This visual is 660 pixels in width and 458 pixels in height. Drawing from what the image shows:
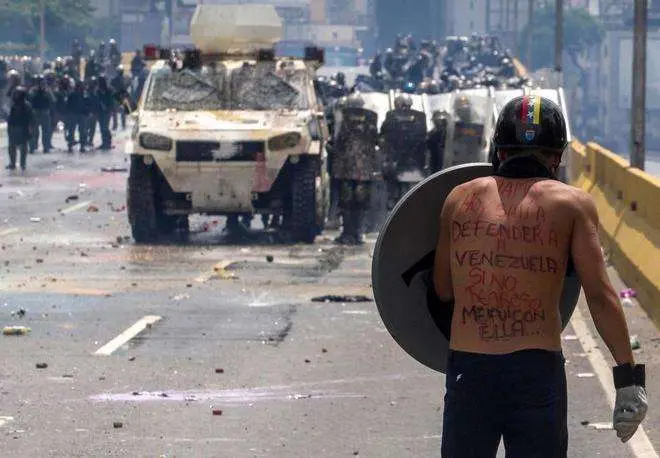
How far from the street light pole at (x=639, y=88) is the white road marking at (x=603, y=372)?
672 cm

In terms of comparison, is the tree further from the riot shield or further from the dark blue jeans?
the dark blue jeans

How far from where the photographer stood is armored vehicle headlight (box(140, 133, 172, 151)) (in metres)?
22.3

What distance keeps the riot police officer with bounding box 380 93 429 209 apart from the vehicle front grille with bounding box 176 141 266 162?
2148 mm

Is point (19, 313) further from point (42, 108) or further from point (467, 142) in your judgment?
point (42, 108)

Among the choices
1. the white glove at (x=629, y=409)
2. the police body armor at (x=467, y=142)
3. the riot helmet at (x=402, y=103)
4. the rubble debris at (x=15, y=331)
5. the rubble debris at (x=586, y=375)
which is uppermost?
the white glove at (x=629, y=409)

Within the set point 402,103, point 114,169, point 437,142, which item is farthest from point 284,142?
point 114,169

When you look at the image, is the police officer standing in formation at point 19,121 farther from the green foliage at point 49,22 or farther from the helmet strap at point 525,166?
the green foliage at point 49,22

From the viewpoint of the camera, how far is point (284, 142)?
2242 centimetres

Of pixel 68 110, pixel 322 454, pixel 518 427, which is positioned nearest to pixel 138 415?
pixel 322 454

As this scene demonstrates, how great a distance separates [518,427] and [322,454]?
12.9ft

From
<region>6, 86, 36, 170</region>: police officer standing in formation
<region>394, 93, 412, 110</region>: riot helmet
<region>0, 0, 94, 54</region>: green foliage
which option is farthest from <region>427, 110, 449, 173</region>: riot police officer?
<region>0, 0, 94, 54</region>: green foliage

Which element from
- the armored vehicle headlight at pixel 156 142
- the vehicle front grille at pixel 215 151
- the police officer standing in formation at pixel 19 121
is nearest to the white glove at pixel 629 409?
the vehicle front grille at pixel 215 151

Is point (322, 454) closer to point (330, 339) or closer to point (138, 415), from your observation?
point (138, 415)

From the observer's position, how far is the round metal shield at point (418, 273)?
236 inches
